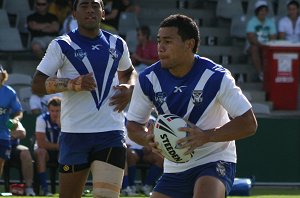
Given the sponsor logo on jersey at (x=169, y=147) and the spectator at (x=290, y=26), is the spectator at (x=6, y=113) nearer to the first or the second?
the sponsor logo on jersey at (x=169, y=147)

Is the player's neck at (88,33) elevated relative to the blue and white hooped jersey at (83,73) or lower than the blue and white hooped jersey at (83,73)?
elevated

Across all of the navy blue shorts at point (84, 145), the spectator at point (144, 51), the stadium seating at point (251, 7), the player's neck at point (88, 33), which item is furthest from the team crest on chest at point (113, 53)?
the stadium seating at point (251, 7)

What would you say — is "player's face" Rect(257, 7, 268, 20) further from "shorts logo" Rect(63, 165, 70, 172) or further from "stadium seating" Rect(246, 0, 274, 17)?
"shorts logo" Rect(63, 165, 70, 172)

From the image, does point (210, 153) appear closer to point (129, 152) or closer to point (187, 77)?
point (187, 77)

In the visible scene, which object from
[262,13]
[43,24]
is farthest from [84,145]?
[262,13]

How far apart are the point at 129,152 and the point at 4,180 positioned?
2.05 m

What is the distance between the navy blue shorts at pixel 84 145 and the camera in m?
8.21

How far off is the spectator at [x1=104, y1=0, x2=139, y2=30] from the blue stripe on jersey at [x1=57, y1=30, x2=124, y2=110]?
37.3ft

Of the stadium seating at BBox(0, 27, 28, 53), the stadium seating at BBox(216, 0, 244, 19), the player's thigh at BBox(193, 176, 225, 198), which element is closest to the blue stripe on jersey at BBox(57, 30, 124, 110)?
the player's thigh at BBox(193, 176, 225, 198)

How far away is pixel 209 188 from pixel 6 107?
7564 mm

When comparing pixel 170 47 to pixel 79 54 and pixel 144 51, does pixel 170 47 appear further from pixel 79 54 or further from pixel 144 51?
pixel 144 51

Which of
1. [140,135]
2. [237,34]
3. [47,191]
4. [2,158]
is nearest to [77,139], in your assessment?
[140,135]

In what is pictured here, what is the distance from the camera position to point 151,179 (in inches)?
613

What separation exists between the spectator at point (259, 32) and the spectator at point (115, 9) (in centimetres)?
255
